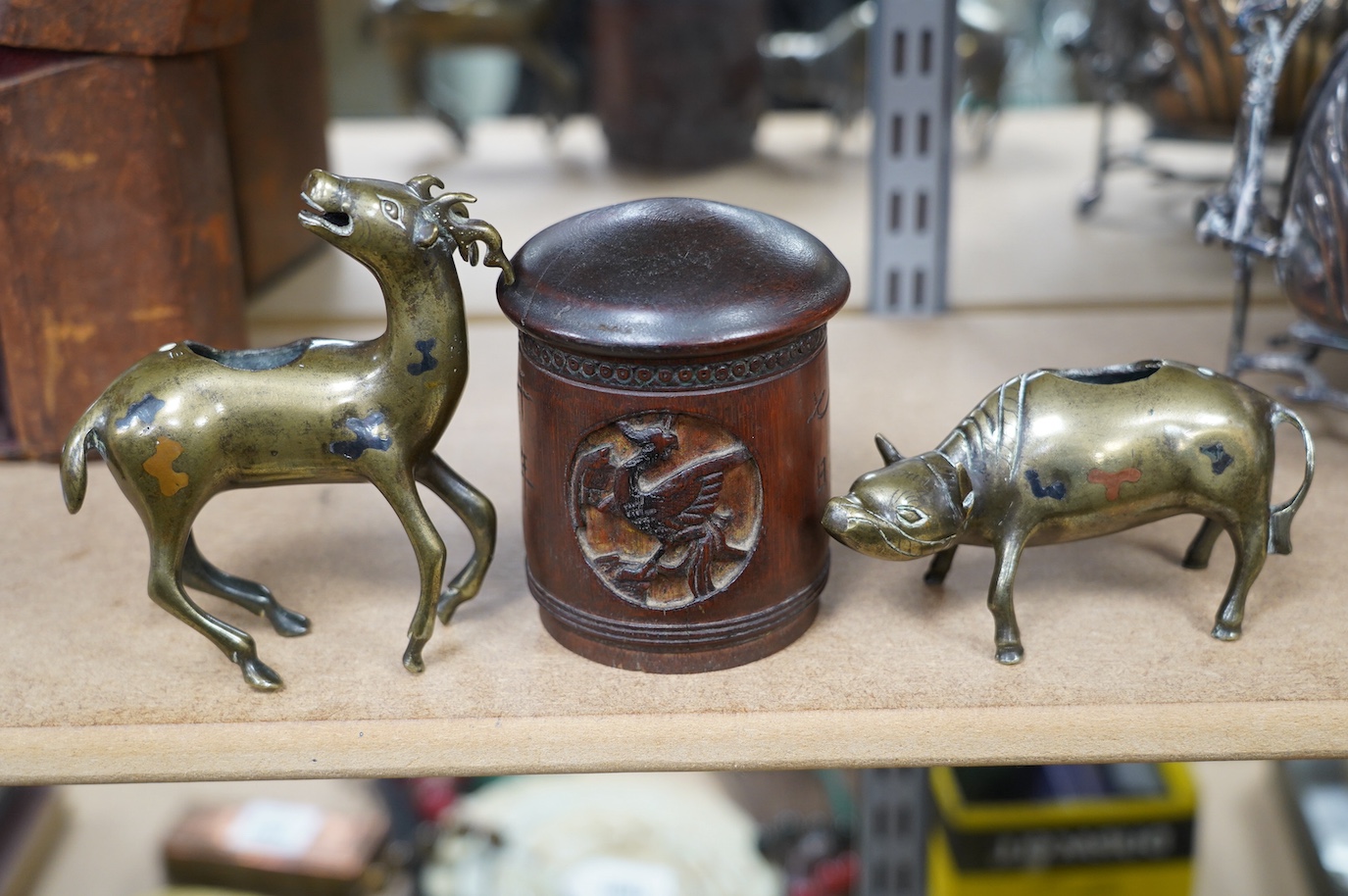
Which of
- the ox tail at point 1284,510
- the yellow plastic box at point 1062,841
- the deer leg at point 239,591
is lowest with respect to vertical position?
the yellow plastic box at point 1062,841

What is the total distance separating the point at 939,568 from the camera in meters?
0.86

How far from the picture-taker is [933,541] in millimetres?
737

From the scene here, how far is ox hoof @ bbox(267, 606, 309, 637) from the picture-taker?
0.82m

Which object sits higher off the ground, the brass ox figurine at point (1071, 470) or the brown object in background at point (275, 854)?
the brass ox figurine at point (1071, 470)

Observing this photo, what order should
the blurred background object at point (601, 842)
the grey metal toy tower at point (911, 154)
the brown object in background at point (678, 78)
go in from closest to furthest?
the grey metal toy tower at point (911, 154)
the blurred background object at point (601, 842)
the brown object in background at point (678, 78)

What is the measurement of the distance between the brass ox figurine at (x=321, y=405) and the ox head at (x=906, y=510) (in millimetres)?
224

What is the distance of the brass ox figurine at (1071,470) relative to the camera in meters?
0.73

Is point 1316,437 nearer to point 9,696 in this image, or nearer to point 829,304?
point 829,304

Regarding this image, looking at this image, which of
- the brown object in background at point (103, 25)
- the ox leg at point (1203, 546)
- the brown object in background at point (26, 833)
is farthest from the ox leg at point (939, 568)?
the brown object in background at point (26, 833)

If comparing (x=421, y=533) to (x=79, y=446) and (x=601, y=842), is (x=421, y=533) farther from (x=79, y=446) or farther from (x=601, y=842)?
(x=601, y=842)

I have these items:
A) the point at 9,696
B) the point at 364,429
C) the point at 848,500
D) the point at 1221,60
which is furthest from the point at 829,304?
the point at 1221,60

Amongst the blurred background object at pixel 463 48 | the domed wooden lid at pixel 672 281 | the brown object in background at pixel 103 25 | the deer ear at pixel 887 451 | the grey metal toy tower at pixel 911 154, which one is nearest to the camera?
the domed wooden lid at pixel 672 281

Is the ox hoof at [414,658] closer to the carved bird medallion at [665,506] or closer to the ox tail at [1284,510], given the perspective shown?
the carved bird medallion at [665,506]

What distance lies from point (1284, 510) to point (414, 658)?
50cm
